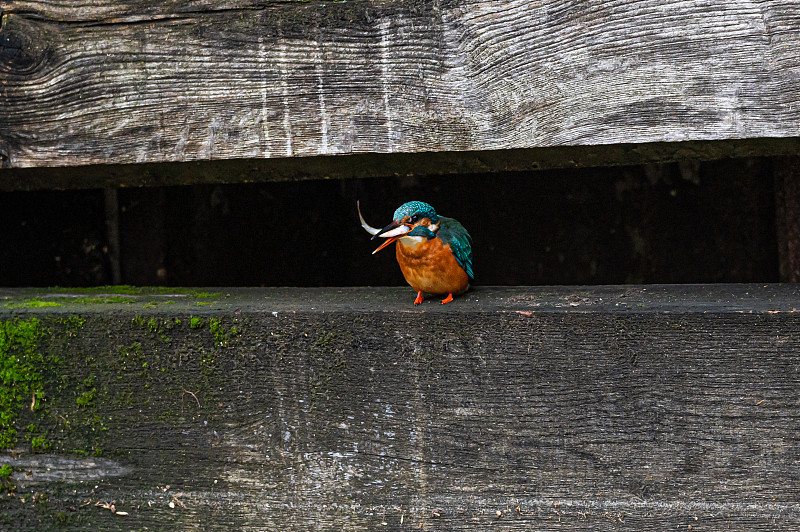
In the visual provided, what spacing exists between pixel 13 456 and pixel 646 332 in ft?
4.49

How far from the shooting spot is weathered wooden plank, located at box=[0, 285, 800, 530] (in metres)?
1.20

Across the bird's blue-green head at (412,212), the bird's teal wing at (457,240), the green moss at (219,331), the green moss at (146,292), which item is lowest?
the green moss at (219,331)

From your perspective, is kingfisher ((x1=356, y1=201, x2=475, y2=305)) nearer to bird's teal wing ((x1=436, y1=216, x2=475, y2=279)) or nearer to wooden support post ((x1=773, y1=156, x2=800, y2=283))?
bird's teal wing ((x1=436, y1=216, x2=475, y2=279))

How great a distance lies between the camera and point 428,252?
4.78ft

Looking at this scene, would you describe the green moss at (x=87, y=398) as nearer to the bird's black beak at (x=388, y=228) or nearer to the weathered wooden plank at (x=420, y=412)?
the weathered wooden plank at (x=420, y=412)

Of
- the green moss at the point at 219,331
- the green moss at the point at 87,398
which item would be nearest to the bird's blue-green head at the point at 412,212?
the green moss at the point at 219,331

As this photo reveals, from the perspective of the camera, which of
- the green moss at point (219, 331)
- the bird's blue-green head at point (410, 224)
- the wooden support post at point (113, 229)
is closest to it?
the green moss at point (219, 331)

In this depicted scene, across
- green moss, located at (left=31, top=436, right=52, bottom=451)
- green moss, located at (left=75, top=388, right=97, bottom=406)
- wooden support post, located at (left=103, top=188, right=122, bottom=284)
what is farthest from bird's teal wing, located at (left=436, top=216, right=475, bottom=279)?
wooden support post, located at (left=103, top=188, right=122, bottom=284)

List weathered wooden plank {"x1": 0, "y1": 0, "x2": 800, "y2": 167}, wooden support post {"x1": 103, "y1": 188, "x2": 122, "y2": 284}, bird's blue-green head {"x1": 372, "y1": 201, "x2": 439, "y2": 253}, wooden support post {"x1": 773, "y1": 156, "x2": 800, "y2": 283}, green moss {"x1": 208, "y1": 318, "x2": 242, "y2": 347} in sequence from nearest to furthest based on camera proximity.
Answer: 1. weathered wooden plank {"x1": 0, "y1": 0, "x2": 800, "y2": 167}
2. green moss {"x1": 208, "y1": 318, "x2": 242, "y2": 347}
3. bird's blue-green head {"x1": 372, "y1": 201, "x2": 439, "y2": 253}
4. wooden support post {"x1": 773, "y1": 156, "x2": 800, "y2": 283}
5. wooden support post {"x1": 103, "y1": 188, "x2": 122, "y2": 284}

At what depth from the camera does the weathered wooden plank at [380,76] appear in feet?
3.77

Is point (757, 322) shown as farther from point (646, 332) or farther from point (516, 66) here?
point (516, 66)

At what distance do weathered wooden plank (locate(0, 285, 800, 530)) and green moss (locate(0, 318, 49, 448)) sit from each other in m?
0.02

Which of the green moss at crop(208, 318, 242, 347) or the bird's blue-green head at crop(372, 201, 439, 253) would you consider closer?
the green moss at crop(208, 318, 242, 347)

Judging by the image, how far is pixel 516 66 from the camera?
4.00ft
